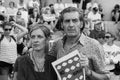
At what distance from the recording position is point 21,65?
2906 millimetres

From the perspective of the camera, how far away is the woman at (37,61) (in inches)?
113

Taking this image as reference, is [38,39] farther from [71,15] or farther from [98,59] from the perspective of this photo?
[98,59]

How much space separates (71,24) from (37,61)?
486 millimetres

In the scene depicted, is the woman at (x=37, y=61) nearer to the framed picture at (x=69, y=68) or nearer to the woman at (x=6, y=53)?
the framed picture at (x=69, y=68)

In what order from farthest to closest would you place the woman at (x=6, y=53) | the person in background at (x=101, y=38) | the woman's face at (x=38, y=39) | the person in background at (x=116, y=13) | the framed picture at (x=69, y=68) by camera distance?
1. the person in background at (x=116, y=13)
2. the person in background at (x=101, y=38)
3. the woman at (x=6, y=53)
4. the woman's face at (x=38, y=39)
5. the framed picture at (x=69, y=68)

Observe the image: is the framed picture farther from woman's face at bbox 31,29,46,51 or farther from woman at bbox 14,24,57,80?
woman's face at bbox 31,29,46,51

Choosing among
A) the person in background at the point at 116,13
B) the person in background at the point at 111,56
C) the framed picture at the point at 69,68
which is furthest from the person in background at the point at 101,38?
the person in background at the point at 116,13

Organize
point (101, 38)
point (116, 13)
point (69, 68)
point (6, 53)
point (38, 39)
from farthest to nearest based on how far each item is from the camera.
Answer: point (116, 13) < point (101, 38) < point (6, 53) < point (38, 39) < point (69, 68)

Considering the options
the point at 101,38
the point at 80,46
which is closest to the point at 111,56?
the point at 101,38

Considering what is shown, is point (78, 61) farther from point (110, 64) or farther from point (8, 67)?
point (110, 64)

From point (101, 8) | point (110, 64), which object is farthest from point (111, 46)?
point (101, 8)

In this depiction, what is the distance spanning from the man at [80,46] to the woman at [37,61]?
136 millimetres

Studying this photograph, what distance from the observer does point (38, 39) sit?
2904mm

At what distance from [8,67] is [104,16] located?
1241 cm
